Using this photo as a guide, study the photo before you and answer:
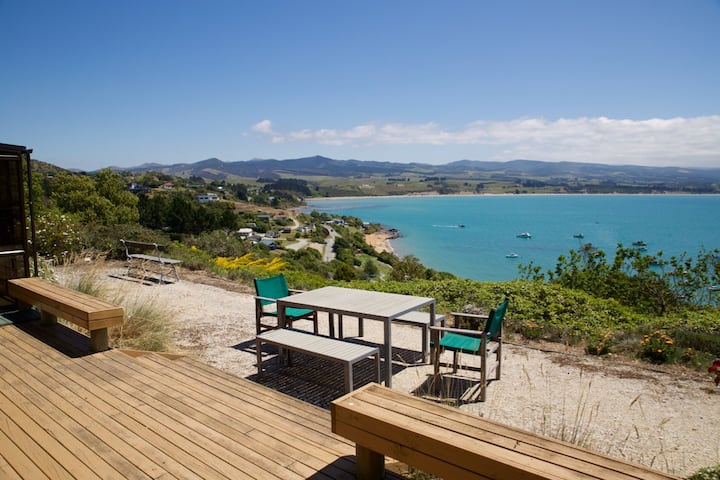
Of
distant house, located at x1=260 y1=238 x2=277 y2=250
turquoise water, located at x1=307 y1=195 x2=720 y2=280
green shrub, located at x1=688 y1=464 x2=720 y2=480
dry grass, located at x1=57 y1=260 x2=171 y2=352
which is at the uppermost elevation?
dry grass, located at x1=57 y1=260 x2=171 y2=352

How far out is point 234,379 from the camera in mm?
3500

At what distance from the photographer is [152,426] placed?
8.92 ft

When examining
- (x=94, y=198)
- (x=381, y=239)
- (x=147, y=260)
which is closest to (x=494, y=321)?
(x=147, y=260)

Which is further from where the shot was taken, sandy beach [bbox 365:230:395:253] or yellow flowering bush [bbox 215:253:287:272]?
sandy beach [bbox 365:230:395:253]

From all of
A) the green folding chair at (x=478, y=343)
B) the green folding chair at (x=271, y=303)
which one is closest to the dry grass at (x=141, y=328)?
the green folding chair at (x=271, y=303)

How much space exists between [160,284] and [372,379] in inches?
247

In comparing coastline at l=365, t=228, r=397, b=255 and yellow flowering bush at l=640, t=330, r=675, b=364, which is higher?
yellow flowering bush at l=640, t=330, r=675, b=364

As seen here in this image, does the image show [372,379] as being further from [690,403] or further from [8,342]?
[8,342]

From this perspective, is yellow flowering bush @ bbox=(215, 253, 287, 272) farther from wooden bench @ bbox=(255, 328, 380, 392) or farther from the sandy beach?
the sandy beach

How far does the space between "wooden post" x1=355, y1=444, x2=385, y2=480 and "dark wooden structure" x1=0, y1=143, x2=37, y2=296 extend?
4406 mm

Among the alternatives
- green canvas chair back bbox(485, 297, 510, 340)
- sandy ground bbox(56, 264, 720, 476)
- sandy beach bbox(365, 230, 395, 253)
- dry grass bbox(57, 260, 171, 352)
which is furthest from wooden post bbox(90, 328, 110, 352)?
sandy beach bbox(365, 230, 395, 253)

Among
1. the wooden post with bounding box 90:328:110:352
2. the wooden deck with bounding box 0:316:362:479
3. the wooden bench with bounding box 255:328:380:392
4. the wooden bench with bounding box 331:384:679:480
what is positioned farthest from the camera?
the wooden post with bounding box 90:328:110:352

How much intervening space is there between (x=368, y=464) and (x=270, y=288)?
4.09 metres

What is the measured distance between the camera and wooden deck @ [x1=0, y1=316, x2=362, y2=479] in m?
2.28
